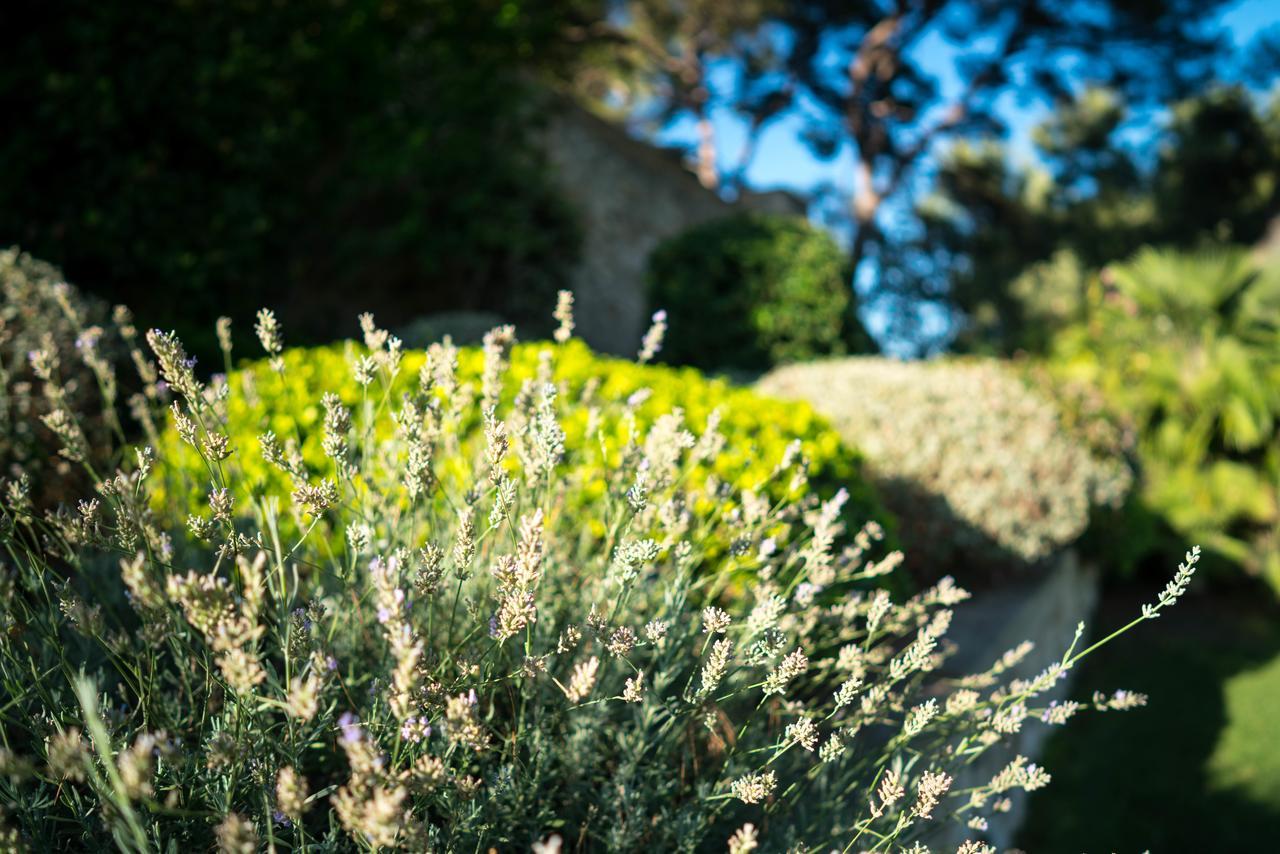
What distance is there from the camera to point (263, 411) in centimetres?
357

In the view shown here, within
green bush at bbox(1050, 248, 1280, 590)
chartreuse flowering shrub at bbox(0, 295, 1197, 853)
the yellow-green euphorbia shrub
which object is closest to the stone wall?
green bush at bbox(1050, 248, 1280, 590)

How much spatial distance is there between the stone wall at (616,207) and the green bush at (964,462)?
4.87m

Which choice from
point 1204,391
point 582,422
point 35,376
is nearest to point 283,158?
point 35,376

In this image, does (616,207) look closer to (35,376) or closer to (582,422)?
(35,376)

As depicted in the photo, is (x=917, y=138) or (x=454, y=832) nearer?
(x=454, y=832)

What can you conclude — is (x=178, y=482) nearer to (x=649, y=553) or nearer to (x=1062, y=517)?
(x=649, y=553)

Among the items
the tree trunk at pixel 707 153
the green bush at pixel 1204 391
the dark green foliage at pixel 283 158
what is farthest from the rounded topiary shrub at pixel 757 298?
the tree trunk at pixel 707 153

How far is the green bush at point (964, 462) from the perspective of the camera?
5137 millimetres

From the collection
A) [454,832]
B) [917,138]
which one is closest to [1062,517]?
[454,832]

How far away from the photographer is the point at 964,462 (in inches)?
209

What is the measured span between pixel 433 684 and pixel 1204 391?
8.18 m

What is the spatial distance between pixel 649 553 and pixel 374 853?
524 mm

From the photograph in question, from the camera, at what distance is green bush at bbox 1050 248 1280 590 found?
7402mm

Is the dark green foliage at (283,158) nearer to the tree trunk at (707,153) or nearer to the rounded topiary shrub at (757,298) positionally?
the rounded topiary shrub at (757,298)
